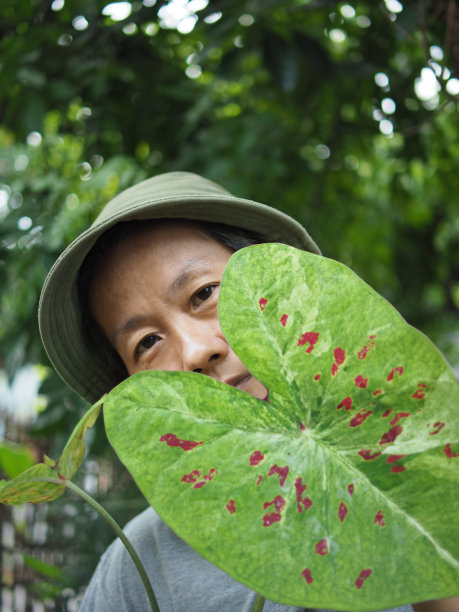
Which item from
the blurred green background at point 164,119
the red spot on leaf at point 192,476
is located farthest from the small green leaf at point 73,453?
the blurred green background at point 164,119

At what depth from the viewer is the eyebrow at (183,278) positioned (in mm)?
759

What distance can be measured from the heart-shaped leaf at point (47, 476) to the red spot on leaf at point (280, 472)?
14 cm

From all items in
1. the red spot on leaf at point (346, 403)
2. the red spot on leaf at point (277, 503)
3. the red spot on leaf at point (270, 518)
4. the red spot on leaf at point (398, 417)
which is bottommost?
the red spot on leaf at point (270, 518)

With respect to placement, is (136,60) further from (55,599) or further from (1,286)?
(55,599)

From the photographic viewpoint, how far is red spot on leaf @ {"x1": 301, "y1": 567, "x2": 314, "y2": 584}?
358 millimetres

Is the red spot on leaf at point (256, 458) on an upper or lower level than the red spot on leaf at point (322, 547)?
upper

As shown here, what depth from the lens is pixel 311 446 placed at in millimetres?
401

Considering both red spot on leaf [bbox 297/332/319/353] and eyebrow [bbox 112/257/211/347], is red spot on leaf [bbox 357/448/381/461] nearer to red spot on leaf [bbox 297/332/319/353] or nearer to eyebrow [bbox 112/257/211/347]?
red spot on leaf [bbox 297/332/319/353]

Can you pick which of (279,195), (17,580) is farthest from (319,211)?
(17,580)

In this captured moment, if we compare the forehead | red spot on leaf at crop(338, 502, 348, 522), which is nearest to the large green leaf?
red spot on leaf at crop(338, 502, 348, 522)

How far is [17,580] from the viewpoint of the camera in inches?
82.1

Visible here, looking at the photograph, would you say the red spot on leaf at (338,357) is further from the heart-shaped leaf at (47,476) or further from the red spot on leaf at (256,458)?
the heart-shaped leaf at (47,476)

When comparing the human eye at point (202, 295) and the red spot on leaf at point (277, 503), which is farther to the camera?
the human eye at point (202, 295)

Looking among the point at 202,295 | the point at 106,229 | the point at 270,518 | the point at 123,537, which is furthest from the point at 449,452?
the point at 106,229
